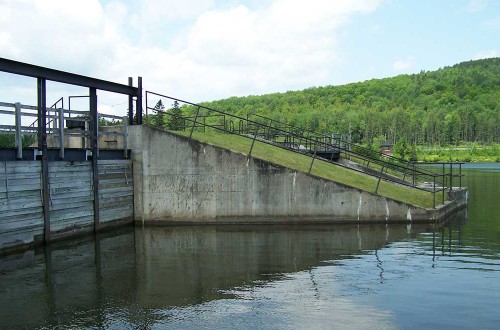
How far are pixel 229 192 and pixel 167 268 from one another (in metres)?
7.07

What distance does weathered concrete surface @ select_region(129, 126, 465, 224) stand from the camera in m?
17.7

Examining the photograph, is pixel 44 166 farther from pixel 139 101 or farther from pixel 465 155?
pixel 465 155

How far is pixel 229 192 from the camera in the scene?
18.5 metres

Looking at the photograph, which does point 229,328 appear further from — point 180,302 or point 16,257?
point 16,257

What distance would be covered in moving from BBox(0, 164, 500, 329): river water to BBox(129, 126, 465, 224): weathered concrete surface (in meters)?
1.24

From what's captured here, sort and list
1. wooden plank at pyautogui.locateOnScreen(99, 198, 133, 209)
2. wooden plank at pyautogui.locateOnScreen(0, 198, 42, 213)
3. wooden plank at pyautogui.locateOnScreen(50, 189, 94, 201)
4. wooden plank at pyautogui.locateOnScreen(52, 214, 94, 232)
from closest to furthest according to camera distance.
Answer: wooden plank at pyautogui.locateOnScreen(0, 198, 42, 213), wooden plank at pyautogui.locateOnScreen(50, 189, 94, 201), wooden plank at pyautogui.locateOnScreen(52, 214, 94, 232), wooden plank at pyautogui.locateOnScreen(99, 198, 133, 209)

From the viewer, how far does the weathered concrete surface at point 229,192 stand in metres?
17.7

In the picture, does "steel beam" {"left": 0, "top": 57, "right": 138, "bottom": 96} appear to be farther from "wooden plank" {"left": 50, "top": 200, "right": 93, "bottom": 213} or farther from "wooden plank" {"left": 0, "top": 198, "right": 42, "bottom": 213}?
"wooden plank" {"left": 50, "top": 200, "right": 93, "bottom": 213}

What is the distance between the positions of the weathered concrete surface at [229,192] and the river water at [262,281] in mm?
1238

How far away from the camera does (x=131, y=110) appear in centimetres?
1983

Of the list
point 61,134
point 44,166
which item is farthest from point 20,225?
point 61,134

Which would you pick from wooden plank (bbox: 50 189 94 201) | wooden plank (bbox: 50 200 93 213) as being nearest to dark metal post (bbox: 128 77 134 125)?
wooden plank (bbox: 50 189 94 201)

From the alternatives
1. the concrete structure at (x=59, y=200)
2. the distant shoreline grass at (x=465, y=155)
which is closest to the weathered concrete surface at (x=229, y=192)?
the concrete structure at (x=59, y=200)

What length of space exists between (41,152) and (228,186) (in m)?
6.68
